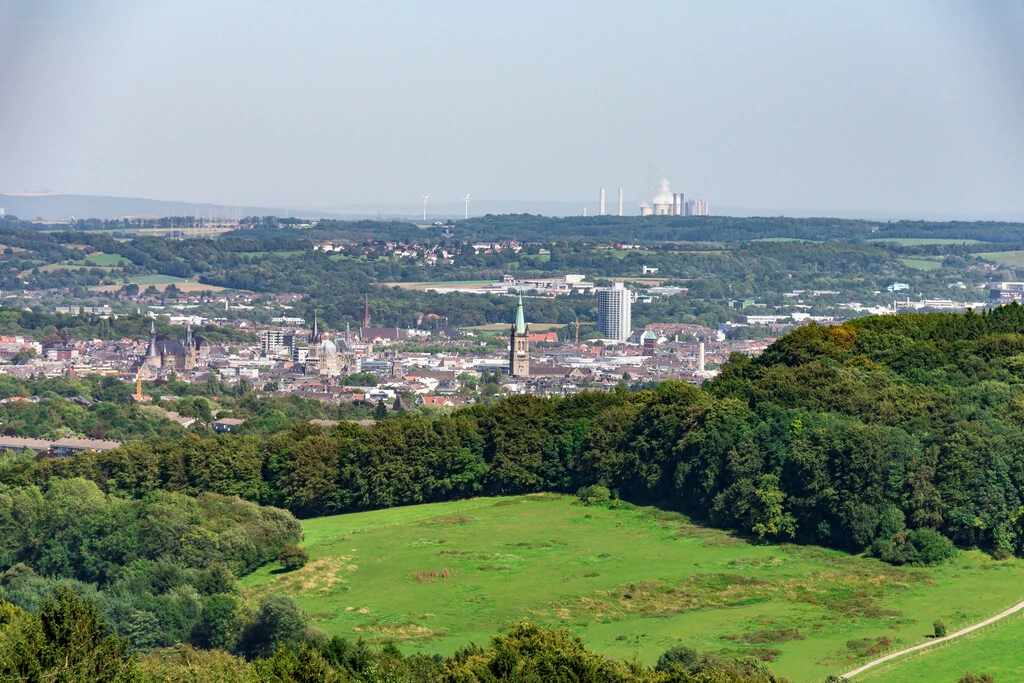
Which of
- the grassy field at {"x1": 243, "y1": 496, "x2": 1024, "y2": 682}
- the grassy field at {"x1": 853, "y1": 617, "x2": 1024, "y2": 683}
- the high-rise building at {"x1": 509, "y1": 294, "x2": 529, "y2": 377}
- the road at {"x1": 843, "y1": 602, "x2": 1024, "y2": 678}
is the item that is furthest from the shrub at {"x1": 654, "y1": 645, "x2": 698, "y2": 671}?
the high-rise building at {"x1": 509, "y1": 294, "x2": 529, "y2": 377}

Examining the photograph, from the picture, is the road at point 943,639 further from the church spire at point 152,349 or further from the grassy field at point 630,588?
the church spire at point 152,349

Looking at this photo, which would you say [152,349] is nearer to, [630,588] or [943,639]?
[630,588]

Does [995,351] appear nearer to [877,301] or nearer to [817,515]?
[817,515]

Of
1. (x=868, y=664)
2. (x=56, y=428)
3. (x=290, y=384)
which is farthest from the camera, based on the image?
(x=290, y=384)

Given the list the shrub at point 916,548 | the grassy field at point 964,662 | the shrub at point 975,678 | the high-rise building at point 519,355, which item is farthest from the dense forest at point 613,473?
the high-rise building at point 519,355

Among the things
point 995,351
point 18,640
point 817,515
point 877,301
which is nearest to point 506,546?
point 817,515

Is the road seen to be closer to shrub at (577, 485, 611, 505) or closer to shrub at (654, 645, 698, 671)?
shrub at (654, 645, 698, 671)

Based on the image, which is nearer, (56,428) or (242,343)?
(56,428)
